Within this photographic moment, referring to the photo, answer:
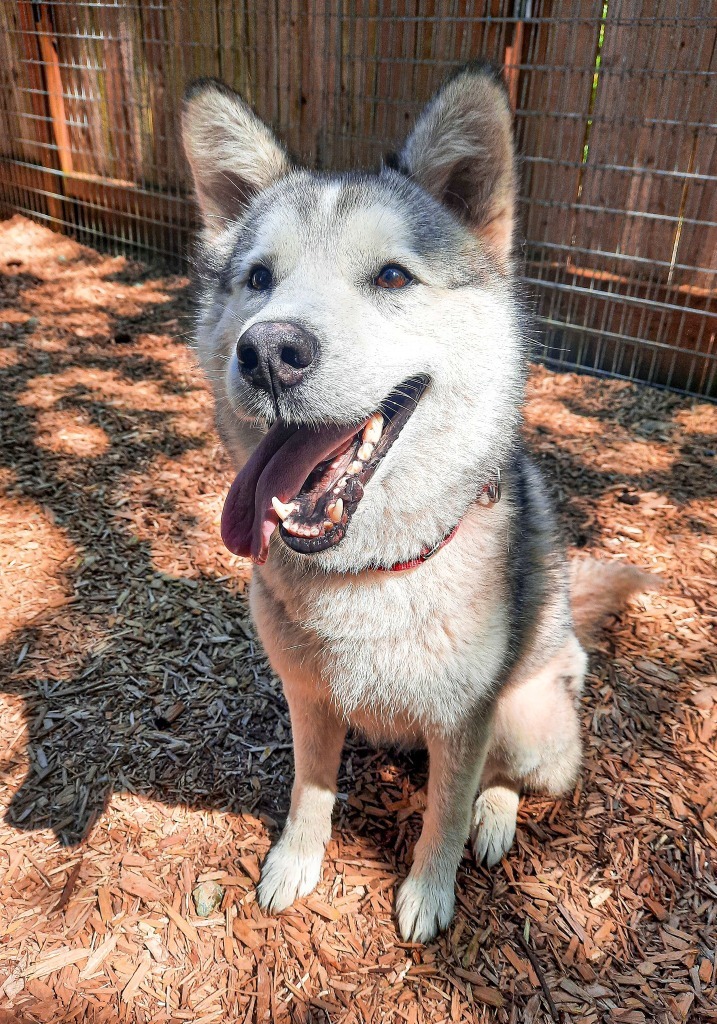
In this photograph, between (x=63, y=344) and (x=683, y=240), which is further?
(x=63, y=344)

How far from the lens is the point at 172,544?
354 centimetres

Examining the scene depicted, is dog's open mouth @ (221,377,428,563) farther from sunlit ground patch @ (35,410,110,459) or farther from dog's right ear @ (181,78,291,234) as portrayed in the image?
sunlit ground patch @ (35,410,110,459)

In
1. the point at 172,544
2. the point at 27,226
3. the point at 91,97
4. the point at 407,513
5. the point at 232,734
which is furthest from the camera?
the point at 27,226

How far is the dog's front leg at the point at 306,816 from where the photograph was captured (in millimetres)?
2113

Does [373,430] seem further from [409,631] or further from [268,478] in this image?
[409,631]

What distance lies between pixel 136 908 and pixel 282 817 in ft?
1.70

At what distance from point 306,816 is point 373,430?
4.07 feet

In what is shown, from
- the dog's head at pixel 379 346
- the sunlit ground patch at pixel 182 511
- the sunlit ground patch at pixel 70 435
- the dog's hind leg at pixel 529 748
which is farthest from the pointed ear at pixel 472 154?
the sunlit ground patch at pixel 70 435

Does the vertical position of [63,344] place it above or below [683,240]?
below

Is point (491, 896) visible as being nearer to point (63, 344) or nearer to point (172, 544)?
point (172, 544)

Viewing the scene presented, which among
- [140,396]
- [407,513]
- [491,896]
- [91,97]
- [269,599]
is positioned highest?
[91,97]

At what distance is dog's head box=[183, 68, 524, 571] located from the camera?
163 centimetres

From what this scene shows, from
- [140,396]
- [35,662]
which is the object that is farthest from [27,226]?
[35,662]

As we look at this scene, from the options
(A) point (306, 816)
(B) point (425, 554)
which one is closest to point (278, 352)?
(B) point (425, 554)
